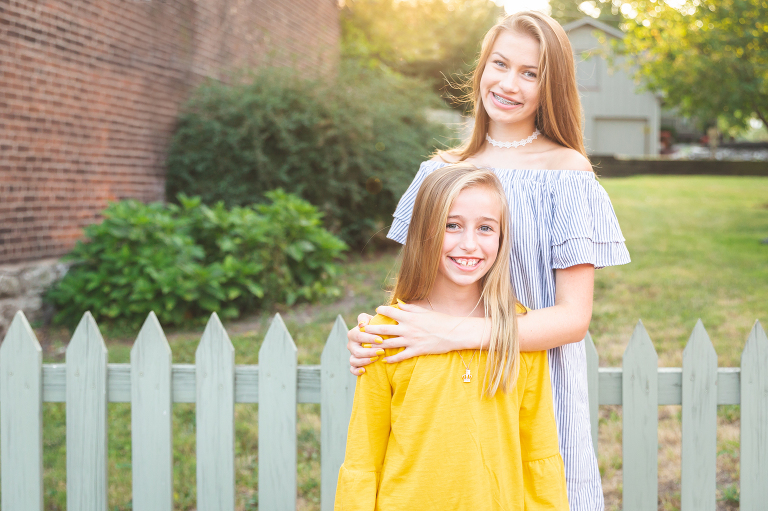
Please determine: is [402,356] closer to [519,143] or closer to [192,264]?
[519,143]

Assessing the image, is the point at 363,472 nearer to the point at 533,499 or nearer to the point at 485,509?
the point at 485,509

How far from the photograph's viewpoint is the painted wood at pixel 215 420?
229 cm

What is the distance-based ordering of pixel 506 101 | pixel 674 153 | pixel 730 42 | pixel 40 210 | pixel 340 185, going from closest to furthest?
pixel 506 101 < pixel 40 210 < pixel 340 185 < pixel 730 42 < pixel 674 153

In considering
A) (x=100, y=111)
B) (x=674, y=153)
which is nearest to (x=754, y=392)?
(x=100, y=111)

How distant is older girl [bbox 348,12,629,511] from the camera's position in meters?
1.51

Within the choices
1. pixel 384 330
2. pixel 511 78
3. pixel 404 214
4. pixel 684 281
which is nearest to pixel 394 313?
pixel 384 330

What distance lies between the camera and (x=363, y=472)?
147 cm

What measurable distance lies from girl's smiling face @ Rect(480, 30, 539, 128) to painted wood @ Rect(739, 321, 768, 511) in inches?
48.8

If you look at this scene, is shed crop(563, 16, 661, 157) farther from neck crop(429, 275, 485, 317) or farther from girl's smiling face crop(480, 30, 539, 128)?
neck crop(429, 275, 485, 317)

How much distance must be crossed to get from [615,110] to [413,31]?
44.2 ft

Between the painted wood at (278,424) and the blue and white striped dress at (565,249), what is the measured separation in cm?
95

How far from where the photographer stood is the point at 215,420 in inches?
90.9

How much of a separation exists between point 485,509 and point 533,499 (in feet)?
0.49

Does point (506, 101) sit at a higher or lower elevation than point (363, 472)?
higher
